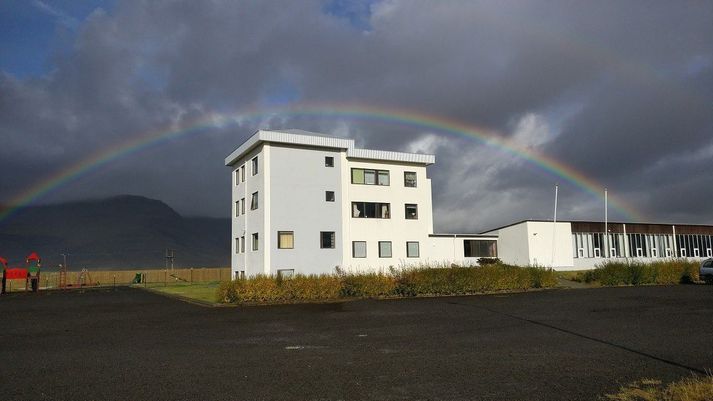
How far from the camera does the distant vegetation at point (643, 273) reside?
35.7 meters

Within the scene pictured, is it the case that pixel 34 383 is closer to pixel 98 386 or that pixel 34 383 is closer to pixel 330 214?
pixel 98 386

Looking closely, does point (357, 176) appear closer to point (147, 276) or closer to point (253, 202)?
point (253, 202)

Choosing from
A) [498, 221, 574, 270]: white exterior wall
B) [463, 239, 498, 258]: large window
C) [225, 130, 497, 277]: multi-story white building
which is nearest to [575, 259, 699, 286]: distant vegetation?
[498, 221, 574, 270]: white exterior wall

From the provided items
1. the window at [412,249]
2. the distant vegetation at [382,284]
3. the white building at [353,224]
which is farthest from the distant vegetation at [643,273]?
the window at [412,249]

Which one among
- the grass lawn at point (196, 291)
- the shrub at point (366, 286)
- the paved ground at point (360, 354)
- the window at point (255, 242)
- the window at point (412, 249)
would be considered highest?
the window at point (255, 242)

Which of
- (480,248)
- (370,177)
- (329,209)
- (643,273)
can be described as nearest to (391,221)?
(370,177)

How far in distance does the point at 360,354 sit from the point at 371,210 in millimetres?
34526

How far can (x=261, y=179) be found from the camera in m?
41.2

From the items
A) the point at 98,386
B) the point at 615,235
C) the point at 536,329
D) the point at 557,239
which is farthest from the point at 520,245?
the point at 98,386

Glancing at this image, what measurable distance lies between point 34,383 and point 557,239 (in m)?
47.3

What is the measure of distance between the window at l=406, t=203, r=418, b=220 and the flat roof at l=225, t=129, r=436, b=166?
3823 mm

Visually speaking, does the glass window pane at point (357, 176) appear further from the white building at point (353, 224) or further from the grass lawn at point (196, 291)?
the grass lawn at point (196, 291)

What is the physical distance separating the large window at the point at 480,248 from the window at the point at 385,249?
7.69 m

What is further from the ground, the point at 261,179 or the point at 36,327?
the point at 261,179
